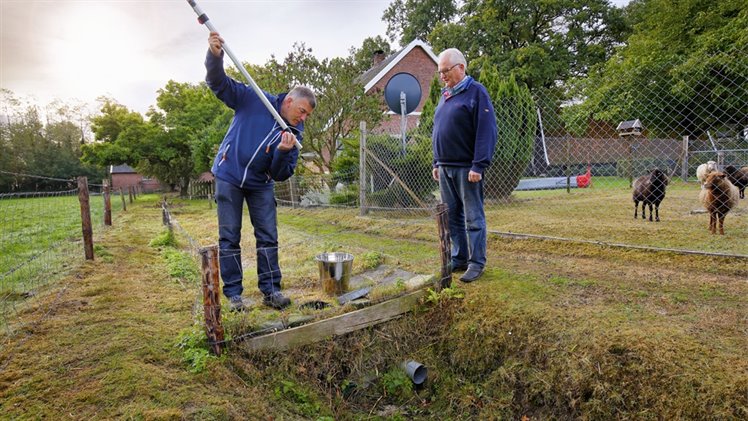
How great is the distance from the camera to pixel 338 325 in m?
2.96

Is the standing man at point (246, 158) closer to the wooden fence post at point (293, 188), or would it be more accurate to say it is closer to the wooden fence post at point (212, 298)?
the wooden fence post at point (212, 298)

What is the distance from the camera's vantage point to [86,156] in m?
22.6

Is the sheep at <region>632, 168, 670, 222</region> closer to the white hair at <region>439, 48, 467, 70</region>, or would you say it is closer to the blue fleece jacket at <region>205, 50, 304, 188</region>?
the white hair at <region>439, 48, 467, 70</region>

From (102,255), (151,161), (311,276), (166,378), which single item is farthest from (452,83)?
(151,161)

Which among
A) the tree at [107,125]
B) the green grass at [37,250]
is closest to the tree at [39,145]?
the tree at [107,125]

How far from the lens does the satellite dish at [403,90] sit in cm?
1781

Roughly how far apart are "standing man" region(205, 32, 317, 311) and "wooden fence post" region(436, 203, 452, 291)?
1.26 m

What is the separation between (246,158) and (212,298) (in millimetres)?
1029

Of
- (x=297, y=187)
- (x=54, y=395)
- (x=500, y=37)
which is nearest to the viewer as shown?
(x=54, y=395)

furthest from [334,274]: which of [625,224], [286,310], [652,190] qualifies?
[652,190]

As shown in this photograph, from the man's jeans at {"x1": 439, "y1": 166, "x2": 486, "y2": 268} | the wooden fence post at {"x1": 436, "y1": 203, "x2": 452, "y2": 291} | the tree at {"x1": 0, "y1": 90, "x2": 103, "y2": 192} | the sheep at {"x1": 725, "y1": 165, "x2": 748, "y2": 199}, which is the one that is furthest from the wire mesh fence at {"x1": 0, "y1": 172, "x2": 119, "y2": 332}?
the tree at {"x1": 0, "y1": 90, "x2": 103, "y2": 192}

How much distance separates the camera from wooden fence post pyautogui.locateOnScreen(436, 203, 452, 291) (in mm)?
3328

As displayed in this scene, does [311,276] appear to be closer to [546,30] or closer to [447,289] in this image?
[447,289]

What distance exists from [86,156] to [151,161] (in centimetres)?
322
